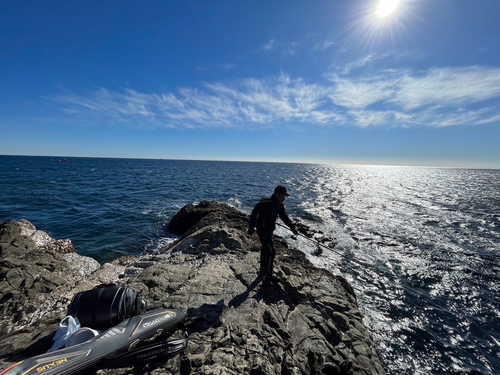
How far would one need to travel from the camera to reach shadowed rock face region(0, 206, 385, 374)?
3.72 m

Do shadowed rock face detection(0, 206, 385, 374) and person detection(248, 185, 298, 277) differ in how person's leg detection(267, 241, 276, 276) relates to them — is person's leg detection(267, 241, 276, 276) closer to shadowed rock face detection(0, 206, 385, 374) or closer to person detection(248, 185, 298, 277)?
person detection(248, 185, 298, 277)

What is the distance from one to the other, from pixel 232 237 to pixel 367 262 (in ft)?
25.9

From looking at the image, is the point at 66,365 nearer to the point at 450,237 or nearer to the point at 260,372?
the point at 260,372

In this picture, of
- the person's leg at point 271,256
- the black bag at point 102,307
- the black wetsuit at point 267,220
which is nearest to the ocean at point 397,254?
the person's leg at point 271,256

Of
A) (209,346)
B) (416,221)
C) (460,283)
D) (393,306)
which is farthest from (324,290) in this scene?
(416,221)

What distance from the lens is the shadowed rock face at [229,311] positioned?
12.2ft

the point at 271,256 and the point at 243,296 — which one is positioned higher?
the point at 271,256

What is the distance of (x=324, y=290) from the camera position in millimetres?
6648

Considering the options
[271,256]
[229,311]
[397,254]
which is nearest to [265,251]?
[271,256]

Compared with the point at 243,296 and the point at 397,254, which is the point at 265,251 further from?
the point at 397,254

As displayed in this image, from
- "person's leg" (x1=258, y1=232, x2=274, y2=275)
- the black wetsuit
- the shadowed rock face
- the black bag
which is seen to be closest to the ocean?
the shadowed rock face

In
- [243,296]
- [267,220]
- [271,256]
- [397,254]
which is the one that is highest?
[267,220]

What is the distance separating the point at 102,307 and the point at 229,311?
2.59 m

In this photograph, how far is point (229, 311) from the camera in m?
4.83
